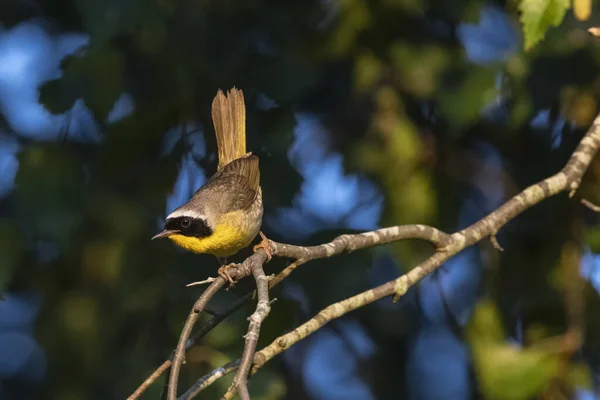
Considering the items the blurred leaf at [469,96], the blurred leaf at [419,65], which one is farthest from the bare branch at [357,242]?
the blurred leaf at [419,65]

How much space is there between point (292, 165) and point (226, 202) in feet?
0.96

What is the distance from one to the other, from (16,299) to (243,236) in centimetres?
128

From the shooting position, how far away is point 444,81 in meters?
3.40

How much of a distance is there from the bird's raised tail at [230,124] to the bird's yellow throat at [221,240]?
1.25ft

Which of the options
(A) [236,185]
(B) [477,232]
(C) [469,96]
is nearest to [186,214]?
(A) [236,185]

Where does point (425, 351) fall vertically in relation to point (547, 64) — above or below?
below

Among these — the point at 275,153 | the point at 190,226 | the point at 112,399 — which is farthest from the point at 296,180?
the point at 112,399

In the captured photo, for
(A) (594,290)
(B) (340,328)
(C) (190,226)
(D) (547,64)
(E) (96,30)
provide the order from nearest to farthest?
(E) (96,30)
(C) (190,226)
(D) (547,64)
(A) (594,290)
(B) (340,328)

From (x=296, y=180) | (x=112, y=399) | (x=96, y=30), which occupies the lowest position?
(x=112, y=399)

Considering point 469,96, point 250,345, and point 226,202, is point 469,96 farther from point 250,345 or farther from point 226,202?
point 250,345

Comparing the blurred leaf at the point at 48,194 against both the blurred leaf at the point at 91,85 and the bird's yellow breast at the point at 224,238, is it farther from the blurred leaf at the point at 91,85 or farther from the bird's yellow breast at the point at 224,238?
the bird's yellow breast at the point at 224,238

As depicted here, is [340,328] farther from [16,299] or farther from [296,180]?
[16,299]

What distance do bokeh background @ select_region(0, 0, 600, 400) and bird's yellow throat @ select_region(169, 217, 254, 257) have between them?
0.16m

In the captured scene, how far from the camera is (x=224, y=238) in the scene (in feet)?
10.0
